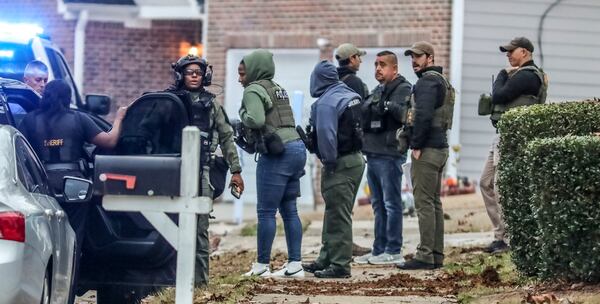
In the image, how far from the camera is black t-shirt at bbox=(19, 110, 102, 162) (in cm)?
982

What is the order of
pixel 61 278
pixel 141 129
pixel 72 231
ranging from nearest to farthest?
1. pixel 61 278
2. pixel 72 231
3. pixel 141 129

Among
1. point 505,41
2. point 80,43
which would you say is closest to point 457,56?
point 505,41

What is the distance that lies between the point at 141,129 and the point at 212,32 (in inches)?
491

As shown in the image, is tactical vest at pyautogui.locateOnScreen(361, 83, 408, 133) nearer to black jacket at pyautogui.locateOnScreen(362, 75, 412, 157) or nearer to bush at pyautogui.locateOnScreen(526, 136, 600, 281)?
black jacket at pyautogui.locateOnScreen(362, 75, 412, 157)

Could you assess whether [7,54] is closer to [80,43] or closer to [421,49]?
[421,49]

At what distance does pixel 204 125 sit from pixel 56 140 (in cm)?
107

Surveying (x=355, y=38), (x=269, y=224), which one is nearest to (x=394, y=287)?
(x=269, y=224)

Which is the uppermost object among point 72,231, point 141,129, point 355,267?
point 141,129

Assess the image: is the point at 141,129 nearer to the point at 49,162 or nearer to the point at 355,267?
the point at 49,162

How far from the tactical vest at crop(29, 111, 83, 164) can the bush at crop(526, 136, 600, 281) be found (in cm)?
332

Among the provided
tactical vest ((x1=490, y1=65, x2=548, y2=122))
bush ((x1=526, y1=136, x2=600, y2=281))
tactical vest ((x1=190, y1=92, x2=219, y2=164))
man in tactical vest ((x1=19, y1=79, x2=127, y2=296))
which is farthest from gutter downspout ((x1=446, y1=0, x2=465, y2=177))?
bush ((x1=526, y1=136, x2=600, y2=281))

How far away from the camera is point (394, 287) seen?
10.3m

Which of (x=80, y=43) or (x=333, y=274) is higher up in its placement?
(x=80, y=43)

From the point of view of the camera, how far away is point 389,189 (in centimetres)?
1212
